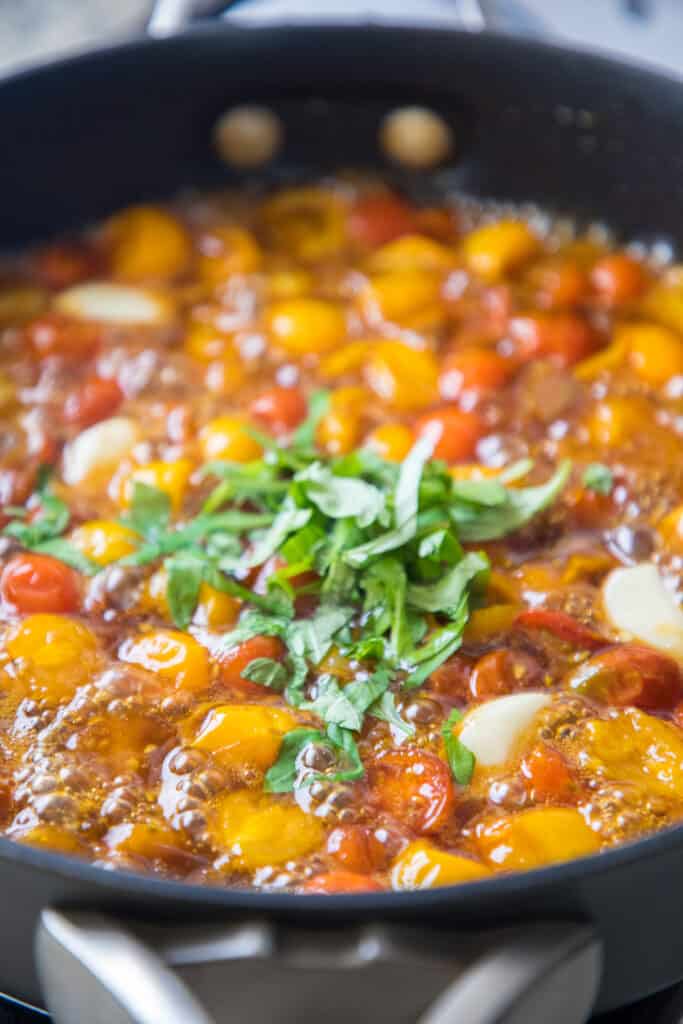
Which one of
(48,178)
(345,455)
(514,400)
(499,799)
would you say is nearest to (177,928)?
(499,799)

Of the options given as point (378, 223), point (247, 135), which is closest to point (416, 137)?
point (378, 223)

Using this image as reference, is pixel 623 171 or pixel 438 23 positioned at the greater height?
pixel 438 23

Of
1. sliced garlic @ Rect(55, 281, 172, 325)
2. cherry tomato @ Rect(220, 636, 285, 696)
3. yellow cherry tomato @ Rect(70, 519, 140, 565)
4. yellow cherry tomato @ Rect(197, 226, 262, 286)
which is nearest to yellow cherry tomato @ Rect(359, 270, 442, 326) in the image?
yellow cherry tomato @ Rect(197, 226, 262, 286)

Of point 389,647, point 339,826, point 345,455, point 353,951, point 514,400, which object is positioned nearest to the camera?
point 353,951

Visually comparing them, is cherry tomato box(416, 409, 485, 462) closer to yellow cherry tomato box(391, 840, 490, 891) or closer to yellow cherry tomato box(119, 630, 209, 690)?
yellow cherry tomato box(119, 630, 209, 690)

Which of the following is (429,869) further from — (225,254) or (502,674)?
(225,254)

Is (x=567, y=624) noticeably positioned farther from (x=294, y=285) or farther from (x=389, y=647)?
(x=294, y=285)

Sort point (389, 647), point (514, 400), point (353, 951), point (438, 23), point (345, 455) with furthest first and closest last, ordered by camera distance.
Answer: point (438, 23)
point (514, 400)
point (345, 455)
point (389, 647)
point (353, 951)
